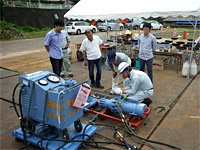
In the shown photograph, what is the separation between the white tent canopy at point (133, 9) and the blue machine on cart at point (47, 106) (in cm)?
441

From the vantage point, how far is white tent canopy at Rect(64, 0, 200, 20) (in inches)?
221

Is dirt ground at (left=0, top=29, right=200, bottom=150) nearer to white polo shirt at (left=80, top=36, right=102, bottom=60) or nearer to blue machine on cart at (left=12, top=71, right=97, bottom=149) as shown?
blue machine on cart at (left=12, top=71, right=97, bottom=149)

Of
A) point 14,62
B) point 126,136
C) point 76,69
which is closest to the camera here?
point 126,136

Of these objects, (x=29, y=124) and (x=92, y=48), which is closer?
(x=29, y=124)

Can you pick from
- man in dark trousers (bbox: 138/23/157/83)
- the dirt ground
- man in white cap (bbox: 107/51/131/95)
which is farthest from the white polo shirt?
man in dark trousers (bbox: 138/23/157/83)

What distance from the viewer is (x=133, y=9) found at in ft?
21.9

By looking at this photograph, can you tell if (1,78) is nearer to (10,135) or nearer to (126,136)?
(10,135)

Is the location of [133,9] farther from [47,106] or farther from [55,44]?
[47,106]

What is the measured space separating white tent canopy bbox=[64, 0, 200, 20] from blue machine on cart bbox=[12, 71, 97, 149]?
4.41 m

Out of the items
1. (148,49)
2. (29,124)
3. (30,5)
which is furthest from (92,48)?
(30,5)

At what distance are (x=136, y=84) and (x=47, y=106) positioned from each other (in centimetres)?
177

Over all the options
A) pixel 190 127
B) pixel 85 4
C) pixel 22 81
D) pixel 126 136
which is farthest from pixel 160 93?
pixel 85 4

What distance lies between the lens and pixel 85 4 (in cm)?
813

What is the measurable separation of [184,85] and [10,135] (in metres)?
Result: 4.77
